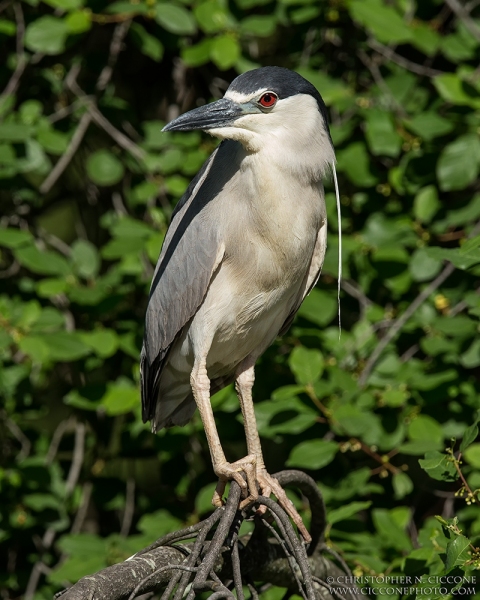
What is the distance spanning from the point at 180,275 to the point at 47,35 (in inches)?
50.4

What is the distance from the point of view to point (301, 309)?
2.93 metres

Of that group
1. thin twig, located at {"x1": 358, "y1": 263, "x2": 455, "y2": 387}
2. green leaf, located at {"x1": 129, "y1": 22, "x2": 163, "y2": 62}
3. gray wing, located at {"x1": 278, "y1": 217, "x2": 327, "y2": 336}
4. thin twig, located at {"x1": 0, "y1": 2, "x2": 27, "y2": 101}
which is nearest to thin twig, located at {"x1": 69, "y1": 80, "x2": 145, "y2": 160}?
thin twig, located at {"x1": 0, "y1": 2, "x2": 27, "y2": 101}

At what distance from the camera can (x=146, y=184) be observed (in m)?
3.21

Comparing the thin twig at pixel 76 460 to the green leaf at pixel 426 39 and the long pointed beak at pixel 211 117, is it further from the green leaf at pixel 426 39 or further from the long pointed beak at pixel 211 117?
the green leaf at pixel 426 39

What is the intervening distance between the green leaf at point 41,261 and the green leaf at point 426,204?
1.39m

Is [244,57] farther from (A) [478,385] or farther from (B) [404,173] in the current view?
(A) [478,385]

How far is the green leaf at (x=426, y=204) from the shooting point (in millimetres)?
2986

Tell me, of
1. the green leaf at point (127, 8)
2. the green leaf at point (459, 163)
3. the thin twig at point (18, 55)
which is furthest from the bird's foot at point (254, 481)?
the thin twig at point (18, 55)

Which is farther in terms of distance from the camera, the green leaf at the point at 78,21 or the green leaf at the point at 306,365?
the green leaf at the point at 78,21

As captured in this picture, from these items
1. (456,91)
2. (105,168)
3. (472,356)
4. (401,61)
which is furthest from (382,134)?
(105,168)

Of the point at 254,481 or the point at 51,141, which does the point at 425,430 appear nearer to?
the point at 254,481

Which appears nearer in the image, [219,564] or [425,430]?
[219,564]

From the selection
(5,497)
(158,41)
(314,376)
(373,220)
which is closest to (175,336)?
(314,376)

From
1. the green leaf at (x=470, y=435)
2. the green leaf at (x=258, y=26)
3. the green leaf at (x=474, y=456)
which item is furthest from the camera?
the green leaf at (x=258, y=26)
